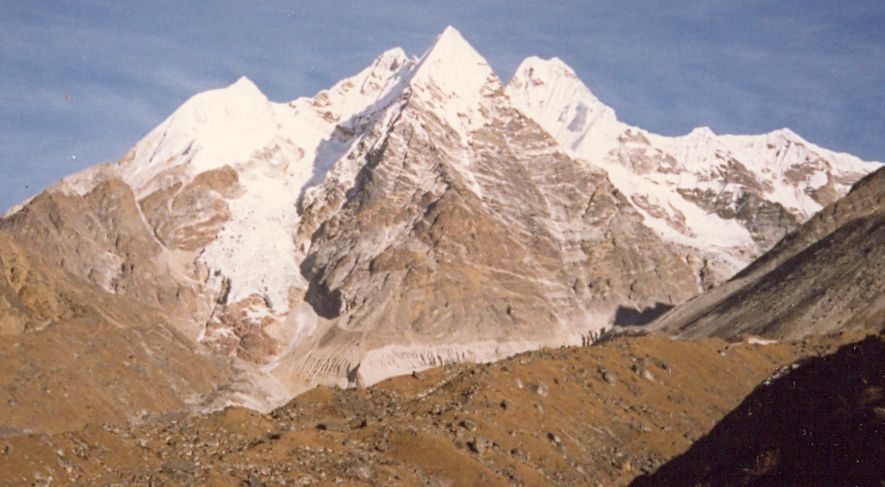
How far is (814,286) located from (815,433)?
→ 11061cm

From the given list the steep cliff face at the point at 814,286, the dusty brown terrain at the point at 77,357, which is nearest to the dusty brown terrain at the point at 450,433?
the dusty brown terrain at the point at 77,357

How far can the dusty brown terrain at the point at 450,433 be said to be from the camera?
182 feet

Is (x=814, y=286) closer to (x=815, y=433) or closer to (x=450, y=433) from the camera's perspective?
(x=450, y=433)

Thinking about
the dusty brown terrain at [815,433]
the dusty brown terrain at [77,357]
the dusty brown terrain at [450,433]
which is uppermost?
the dusty brown terrain at [815,433]

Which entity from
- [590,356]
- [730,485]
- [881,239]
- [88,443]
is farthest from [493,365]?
[881,239]

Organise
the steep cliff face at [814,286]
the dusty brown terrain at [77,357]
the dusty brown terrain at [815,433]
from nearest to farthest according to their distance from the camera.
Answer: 1. the dusty brown terrain at [815,433]
2. the dusty brown terrain at [77,357]
3. the steep cliff face at [814,286]

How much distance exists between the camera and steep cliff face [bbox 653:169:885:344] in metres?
139

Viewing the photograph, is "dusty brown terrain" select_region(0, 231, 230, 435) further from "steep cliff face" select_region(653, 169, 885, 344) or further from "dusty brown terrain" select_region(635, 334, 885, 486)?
"dusty brown terrain" select_region(635, 334, 885, 486)

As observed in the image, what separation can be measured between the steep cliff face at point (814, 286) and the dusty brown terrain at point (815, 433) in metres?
86.2

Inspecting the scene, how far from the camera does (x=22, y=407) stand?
4680 inches

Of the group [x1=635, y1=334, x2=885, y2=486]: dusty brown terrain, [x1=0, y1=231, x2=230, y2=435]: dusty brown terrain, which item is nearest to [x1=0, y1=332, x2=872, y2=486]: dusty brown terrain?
[x1=635, y1=334, x2=885, y2=486]: dusty brown terrain

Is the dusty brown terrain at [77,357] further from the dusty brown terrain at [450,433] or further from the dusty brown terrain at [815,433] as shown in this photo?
the dusty brown terrain at [815,433]

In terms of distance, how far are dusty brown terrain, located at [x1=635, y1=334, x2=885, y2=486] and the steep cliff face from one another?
283ft

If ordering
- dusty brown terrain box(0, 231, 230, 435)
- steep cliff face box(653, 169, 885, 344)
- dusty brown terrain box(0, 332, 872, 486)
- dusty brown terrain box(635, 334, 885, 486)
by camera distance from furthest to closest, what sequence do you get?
1. steep cliff face box(653, 169, 885, 344)
2. dusty brown terrain box(0, 231, 230, 435)
3. dusty brown terrain box(0, 332, 872, 486)
4. dusty brown terrain box(635, 334, 885, 486)
